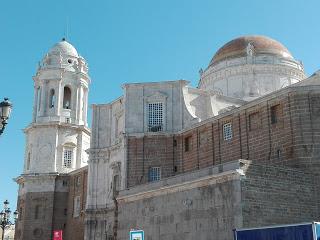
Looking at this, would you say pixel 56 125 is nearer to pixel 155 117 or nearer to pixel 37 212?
pixel 37 212

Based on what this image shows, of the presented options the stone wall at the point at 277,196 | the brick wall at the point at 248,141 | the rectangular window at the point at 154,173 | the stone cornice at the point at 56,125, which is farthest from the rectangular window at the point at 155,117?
the stone cornice at the point at 56,125

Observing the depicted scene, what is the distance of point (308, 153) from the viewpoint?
95.5ft

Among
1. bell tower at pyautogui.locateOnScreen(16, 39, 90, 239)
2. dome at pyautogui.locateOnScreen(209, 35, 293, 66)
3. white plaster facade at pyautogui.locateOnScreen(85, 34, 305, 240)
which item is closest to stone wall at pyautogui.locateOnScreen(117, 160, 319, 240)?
white plaster facade at pyautogui.locateOnScreen(85, 34, 305, 240)

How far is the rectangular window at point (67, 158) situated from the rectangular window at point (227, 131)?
80.3ft

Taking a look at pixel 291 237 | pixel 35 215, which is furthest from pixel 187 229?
pixel 35 215

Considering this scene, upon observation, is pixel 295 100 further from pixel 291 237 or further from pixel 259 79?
pixel 259 79

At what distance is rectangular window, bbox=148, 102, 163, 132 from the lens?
133ft

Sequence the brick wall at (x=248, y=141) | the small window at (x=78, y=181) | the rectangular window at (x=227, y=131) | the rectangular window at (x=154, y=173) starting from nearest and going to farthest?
1. the brick wall at (x=248, y=141)
2. the rectangular window at (x=227, y=131)
3. the rectangular window at (x=154, y=173)
4. the small window at (x=78, y=181)

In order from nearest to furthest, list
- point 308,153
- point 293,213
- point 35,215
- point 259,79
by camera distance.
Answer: point 293,213
point 308,153
point 259,79
point 35,215

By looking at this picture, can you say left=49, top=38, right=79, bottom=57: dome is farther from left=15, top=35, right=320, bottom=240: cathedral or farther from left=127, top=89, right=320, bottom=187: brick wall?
left=127, top=89, right=320, bottom=187: brick wall

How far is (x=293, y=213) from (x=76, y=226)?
96.2 ft

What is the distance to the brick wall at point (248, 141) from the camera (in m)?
29.5

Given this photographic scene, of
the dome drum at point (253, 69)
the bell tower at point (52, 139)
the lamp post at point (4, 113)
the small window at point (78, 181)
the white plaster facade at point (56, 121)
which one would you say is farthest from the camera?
the white plaster facade at point (56, 121)

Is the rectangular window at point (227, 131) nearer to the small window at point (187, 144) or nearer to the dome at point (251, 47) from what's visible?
the small window at point (187, 144)
